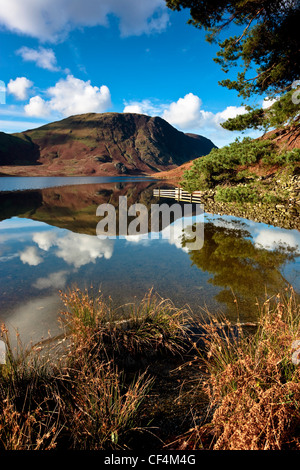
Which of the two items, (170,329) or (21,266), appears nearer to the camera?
(170,329)

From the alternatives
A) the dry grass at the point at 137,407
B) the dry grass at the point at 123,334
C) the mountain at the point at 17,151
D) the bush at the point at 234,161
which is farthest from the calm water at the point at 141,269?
the mountain at the point at 17,151

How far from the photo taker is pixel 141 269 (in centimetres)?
723

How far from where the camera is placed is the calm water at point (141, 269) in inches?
201

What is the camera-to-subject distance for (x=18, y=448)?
171 centimetres

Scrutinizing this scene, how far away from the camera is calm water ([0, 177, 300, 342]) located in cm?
512

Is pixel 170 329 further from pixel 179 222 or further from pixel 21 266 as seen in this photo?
pixel 179 222

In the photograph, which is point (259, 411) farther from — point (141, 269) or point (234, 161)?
point (234, 161)

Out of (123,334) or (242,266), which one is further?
(242,266)

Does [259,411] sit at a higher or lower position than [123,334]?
higher

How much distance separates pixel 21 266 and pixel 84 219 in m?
8.60

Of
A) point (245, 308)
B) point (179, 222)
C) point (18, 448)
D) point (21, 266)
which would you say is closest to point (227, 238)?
point (179, 222)

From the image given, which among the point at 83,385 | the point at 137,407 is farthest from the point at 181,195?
the point at 83,385

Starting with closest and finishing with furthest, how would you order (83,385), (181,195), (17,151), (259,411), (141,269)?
(259,411)
(83,385)
(141,269)
(181,195)
(17,151)
